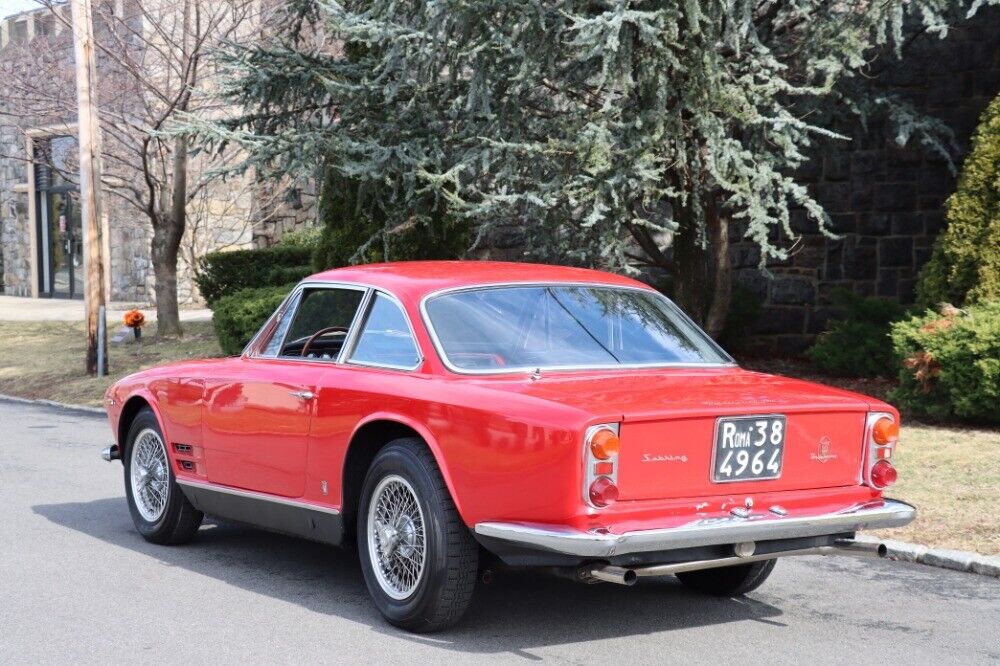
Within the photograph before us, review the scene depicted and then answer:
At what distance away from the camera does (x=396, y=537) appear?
582cm

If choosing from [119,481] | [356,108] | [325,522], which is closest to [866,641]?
[325,522]

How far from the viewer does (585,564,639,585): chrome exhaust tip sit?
199 inches

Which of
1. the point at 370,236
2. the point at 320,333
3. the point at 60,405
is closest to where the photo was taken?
the point at 320,333

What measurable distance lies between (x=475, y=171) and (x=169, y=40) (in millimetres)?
8551

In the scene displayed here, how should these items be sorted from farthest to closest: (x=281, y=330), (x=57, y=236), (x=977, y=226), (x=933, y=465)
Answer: (x=57, y=236) → (x=977, y=226) → (x=933, y=465) → (x=281, y=330)

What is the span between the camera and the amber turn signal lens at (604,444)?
5078 millimetres

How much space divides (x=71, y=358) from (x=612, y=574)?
1702 cm

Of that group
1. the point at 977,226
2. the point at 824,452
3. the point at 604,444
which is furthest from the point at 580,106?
the point at 604,444

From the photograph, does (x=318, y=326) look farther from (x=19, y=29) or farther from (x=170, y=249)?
(x=19, y=29)

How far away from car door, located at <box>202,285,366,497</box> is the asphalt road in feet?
1.89

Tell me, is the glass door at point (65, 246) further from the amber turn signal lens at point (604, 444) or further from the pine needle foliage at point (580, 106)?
the amber turn signal lens at point (604, 444)

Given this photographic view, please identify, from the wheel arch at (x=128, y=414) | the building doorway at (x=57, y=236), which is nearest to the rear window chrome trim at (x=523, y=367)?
the wheel arch at (x=128, y=414)

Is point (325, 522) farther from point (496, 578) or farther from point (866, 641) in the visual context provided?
point (866, 641)

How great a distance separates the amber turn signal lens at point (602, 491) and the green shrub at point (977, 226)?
773 cm
